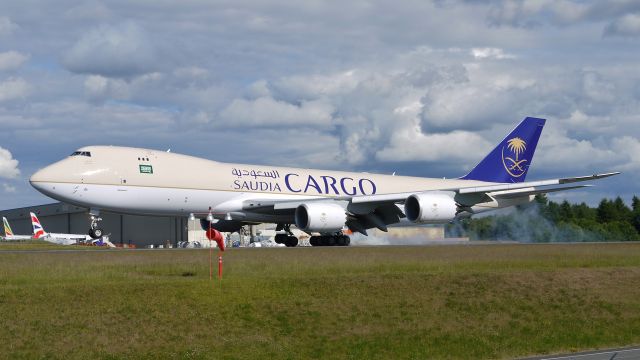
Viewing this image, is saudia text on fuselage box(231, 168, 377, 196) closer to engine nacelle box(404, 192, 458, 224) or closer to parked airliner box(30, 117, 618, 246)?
parked airliner box(30, 117, 618, 246)

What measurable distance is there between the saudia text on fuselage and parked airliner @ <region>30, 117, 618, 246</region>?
0.21 feet

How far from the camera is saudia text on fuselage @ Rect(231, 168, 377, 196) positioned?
5022 centimetres

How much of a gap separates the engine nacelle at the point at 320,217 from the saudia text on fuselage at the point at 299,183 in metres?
3.80

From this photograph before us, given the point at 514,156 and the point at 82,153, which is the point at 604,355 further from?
the point at 514,156

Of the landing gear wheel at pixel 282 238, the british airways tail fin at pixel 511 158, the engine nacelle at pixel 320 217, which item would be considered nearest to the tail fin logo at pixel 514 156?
the british airways tail fin at pixel 511 158

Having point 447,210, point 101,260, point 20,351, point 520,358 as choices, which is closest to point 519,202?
point 447,210

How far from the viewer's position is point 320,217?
4700 centimetres

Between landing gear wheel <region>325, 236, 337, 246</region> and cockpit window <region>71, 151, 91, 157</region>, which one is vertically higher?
cockpit window <region>71, 151, 91, 157</region>

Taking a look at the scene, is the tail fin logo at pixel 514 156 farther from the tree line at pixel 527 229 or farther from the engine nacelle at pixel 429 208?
the engine nacelle at pixel 429 208

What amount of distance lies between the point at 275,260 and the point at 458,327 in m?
10.3

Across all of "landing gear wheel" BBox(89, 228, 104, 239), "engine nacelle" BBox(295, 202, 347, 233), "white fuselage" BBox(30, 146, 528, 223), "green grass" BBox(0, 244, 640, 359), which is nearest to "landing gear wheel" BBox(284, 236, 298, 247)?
"white fuselage" BBox(30, 146, 528, 223)

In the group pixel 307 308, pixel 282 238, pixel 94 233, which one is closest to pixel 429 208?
pixel 282 238

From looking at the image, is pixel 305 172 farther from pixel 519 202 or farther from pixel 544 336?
pixel 544 336

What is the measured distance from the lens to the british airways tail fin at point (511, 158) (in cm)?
6200
